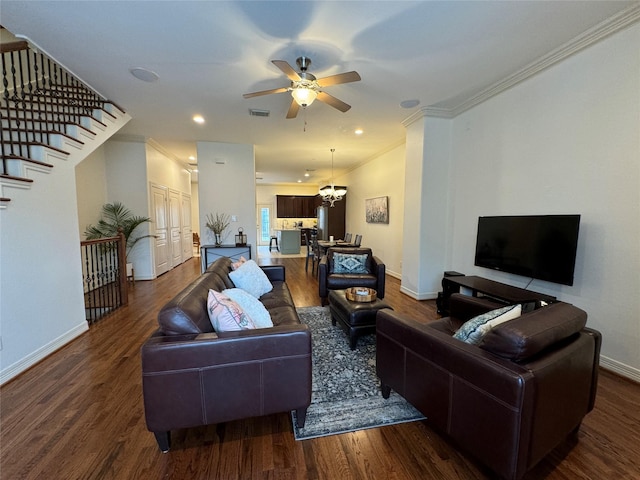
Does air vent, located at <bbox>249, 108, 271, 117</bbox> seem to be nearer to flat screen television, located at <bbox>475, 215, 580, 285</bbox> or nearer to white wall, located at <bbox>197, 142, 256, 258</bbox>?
white wall, located at <bbox>197, 142, 256, 258</bbox>

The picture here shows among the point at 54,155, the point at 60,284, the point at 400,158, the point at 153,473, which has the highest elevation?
the point at 400,158

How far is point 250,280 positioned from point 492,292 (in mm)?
2638

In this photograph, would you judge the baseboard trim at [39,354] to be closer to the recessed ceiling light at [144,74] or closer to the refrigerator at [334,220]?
the recessed ceiling light at [144,74]

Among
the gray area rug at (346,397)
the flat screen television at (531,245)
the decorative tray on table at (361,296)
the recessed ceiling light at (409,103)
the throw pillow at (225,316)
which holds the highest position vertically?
the recessed ceiling light at (409,103)

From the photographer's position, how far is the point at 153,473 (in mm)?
1422

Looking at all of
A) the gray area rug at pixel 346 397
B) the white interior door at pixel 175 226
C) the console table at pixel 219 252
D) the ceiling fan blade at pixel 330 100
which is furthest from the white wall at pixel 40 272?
the white interior door at pixel 175 226

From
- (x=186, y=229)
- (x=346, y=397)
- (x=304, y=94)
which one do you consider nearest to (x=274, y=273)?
(x=346, y=397)

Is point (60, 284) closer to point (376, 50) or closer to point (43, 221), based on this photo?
point (43, 221)

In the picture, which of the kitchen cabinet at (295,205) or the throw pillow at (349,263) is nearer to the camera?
the throw pillow at (349,263)

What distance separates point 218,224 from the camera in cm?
569

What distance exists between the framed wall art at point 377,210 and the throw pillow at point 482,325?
4.85 m

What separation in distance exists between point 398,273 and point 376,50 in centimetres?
442

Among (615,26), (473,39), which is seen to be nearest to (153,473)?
(473,39)

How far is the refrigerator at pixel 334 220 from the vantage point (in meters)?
8.81
